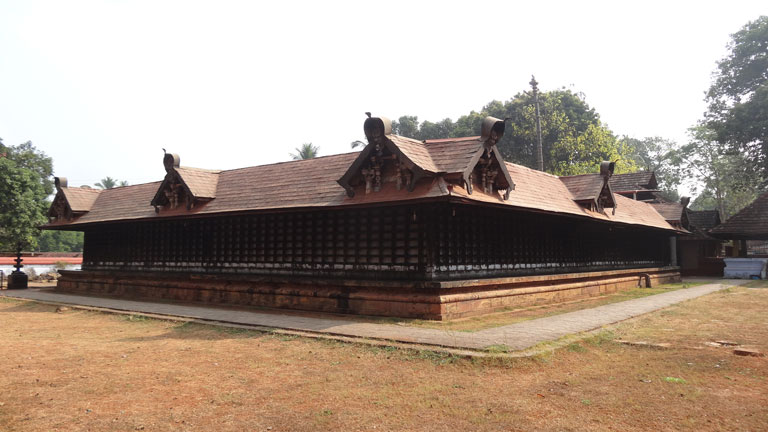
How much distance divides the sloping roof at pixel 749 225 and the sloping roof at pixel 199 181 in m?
33.0

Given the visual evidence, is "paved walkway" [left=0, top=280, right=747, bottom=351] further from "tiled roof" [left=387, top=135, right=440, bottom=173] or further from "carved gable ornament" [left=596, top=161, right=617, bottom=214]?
"carved gable ornament" [left=596, top=161, right=617, bottom=214]

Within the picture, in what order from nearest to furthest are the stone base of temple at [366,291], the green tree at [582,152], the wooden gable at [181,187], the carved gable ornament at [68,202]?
the stone base of temple at [366,291] → the wooden gable at [181,187] → the carved gable ornament at [68,202] → the green tree at [582,152]

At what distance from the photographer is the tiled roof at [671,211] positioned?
31.7 metres

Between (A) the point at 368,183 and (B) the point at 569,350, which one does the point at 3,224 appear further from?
(B) the point at 569,350

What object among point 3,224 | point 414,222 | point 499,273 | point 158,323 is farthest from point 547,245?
point 3,224

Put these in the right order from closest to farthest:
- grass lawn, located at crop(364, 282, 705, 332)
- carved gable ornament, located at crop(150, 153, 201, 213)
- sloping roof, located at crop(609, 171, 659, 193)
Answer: grass lawn, located at crop(364, 282, 705, 332) → carved gable ornament, located at crop(150, 153, 201, 213) → sloping roof, located at crop(609, 171, 659, 193)

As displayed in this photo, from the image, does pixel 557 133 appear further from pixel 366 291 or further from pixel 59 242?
pixel 59 242

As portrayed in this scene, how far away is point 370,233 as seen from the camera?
14797 millimetres

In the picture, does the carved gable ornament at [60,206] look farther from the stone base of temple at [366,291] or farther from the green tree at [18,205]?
the green tree at [18,205]

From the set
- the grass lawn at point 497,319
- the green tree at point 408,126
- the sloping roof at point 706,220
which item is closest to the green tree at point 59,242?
the green tree at point 408,126

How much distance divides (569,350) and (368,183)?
730 cm

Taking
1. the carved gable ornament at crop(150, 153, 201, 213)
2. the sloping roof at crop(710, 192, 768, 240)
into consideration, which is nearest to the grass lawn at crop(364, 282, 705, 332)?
the carved gable ornament at crop(150, 153, 201, 213)

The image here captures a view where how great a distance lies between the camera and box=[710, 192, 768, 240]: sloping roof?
33.0 meters

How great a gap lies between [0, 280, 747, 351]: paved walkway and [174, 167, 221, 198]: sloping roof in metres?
4.47
